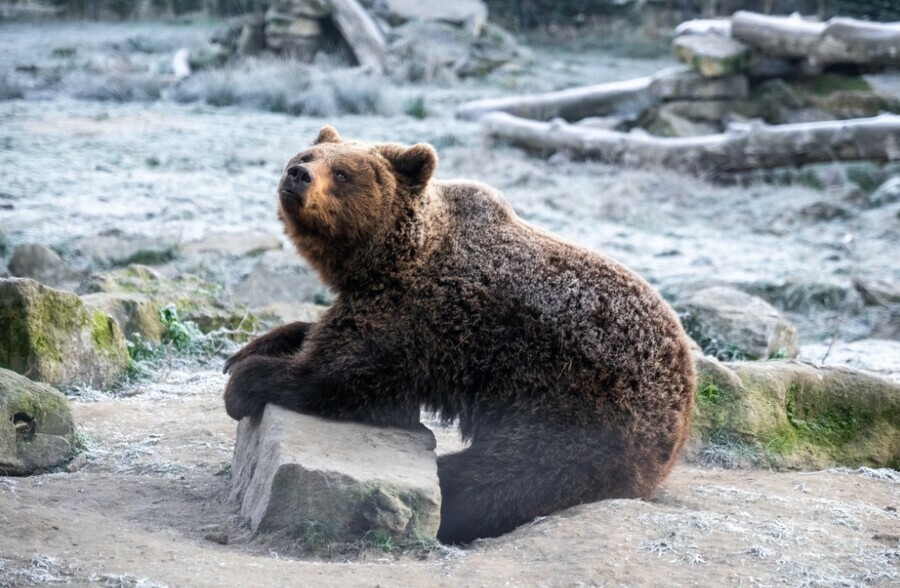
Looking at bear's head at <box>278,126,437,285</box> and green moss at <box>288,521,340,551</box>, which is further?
bear's head at <box>278,126,437,285</box>

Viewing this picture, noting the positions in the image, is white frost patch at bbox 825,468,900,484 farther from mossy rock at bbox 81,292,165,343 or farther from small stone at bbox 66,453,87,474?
mossy rock at bbox 81,292,165,343

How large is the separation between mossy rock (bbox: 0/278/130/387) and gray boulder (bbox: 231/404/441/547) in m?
2.19

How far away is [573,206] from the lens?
1329 cm

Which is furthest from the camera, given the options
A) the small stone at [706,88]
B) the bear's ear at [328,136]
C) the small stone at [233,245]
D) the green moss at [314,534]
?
the small stone at [706,88]

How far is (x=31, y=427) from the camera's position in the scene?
5160 millimetres

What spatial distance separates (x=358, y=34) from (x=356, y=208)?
1672cm

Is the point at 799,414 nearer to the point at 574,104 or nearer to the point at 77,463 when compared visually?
the point at 77,463

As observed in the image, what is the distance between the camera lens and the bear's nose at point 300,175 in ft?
16.6

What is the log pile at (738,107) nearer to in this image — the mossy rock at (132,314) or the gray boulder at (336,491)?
the mossy rock at (132,314)

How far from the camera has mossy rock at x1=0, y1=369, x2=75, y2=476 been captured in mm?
4992

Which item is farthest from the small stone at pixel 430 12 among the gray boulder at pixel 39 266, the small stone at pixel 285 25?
the gray boulder at pixel 39 266

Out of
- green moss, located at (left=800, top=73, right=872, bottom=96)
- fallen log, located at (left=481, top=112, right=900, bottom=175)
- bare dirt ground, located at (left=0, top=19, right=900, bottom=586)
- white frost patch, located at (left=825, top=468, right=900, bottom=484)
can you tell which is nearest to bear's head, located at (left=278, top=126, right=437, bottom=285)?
bare dirt ground, located at (left=0, top=19, right=900, bottom=586)

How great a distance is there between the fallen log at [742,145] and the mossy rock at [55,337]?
9546 millimetres

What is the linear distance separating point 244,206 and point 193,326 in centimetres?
483
